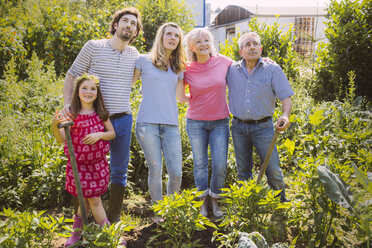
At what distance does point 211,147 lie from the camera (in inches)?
114

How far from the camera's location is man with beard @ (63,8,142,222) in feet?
8.32

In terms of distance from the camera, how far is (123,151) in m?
2.64

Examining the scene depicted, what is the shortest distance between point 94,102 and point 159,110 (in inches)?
22.6

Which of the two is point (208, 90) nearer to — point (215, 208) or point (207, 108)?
point (207, 108)

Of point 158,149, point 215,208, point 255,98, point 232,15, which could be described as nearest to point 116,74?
point 158,149

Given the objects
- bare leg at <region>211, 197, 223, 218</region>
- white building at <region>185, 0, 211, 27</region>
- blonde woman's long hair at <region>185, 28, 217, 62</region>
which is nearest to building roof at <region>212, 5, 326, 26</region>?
white building at <region>185, 0, 211, 27</region>

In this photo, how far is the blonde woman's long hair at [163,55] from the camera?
2.71 meters

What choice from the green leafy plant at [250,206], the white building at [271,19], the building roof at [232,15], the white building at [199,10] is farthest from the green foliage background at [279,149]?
the building roof at [232,15]

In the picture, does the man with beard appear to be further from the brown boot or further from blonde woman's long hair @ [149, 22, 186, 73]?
blonde woman's long hair @ [149, 22, 186, 73]

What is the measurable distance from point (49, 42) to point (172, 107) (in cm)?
694

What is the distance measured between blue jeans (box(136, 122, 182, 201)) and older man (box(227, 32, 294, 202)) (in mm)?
645

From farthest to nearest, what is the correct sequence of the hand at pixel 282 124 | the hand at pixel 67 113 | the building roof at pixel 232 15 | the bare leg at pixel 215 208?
1. the building roof at pixel 232 15
2. the bare leg at pixel 215 208
3. the hand at pixel 282 124
4. the hand at pixel 67 113

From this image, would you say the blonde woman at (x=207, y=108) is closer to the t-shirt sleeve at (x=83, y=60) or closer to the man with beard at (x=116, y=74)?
the man with beard at (x=116, y=74)

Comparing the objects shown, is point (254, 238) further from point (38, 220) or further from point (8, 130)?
point (8, 130)
